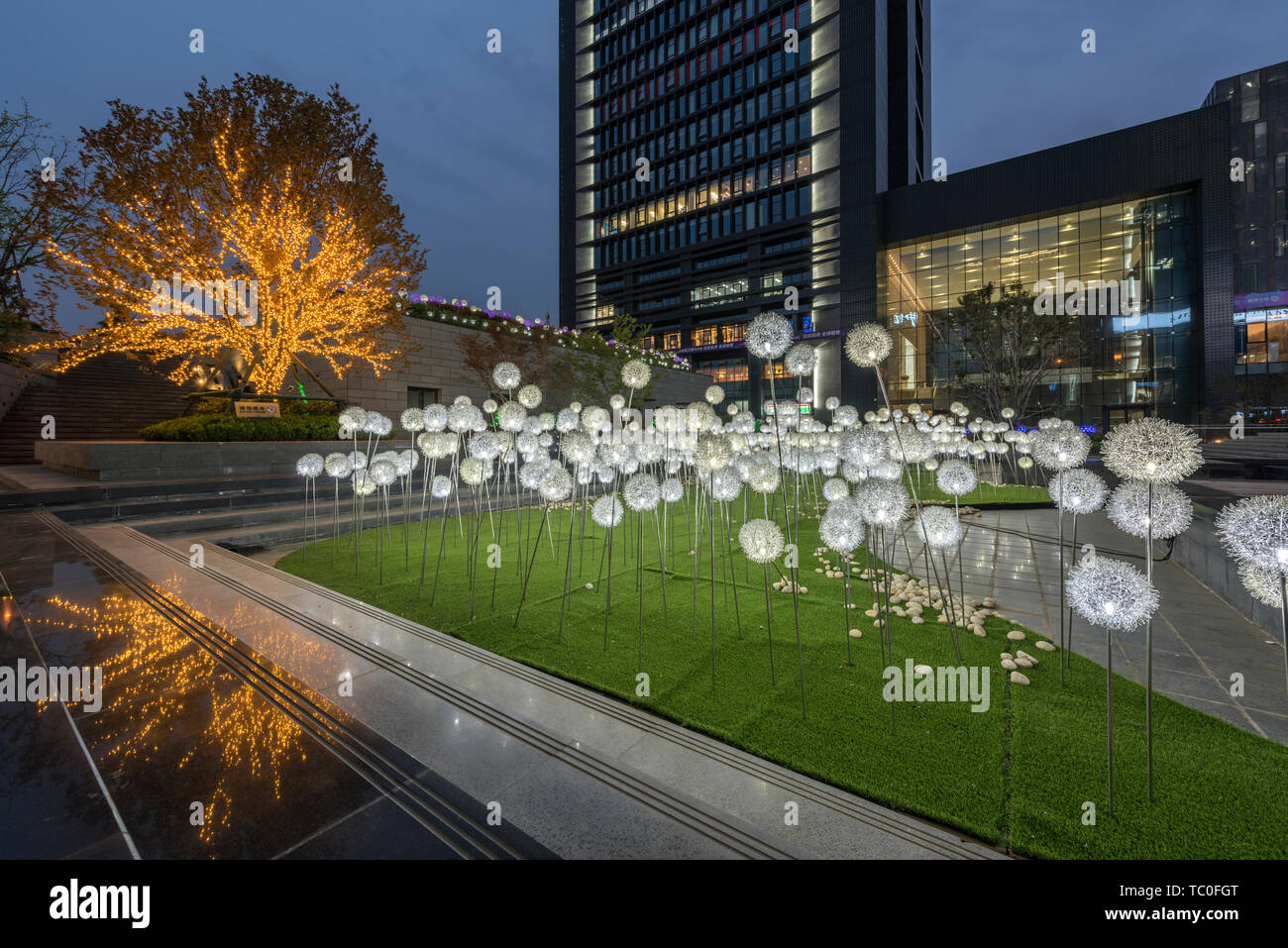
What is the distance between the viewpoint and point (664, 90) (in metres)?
50.9

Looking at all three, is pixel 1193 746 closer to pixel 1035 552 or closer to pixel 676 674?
pixel 676 674

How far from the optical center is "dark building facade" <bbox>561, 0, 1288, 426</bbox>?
29688 mm

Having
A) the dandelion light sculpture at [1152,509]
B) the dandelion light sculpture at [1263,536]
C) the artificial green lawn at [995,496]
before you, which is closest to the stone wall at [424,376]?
the artificial green lawn at [995,496]

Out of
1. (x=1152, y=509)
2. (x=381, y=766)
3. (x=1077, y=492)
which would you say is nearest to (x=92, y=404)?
(x=381, y=766)

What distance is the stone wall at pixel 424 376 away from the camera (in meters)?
18.9

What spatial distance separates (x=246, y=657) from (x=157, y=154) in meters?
15.4

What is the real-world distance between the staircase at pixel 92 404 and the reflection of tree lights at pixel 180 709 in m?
13.4

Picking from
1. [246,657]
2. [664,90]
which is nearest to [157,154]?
[246,657]

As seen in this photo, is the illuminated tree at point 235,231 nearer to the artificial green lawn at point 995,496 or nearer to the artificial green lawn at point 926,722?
the artificial green lawn at point 926,722

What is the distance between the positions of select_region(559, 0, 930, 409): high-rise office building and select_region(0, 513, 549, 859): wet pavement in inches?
1629

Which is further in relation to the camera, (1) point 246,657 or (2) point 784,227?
(2) point 784,227

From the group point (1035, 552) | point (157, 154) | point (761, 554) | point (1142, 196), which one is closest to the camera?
point (761, 554)

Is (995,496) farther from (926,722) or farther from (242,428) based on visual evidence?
(242,428)

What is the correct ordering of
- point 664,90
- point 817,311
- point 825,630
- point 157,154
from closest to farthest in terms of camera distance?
point 825,630
point 157,154
point 817,311
point 664,90
